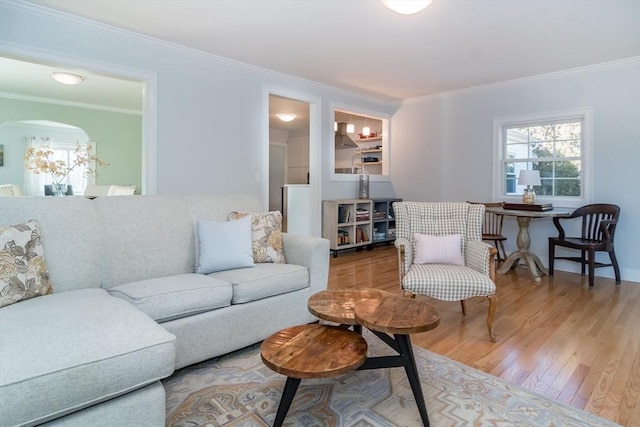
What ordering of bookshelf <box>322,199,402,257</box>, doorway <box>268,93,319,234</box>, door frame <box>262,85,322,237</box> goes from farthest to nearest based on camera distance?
doorway <box>268,93,319,234</box> < bookshelf <box>322,199,402,257</box> < door frame <box>262,85,322,237</box>

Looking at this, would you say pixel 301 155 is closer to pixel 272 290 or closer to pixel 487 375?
pixel 272 290

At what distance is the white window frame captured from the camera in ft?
14.2

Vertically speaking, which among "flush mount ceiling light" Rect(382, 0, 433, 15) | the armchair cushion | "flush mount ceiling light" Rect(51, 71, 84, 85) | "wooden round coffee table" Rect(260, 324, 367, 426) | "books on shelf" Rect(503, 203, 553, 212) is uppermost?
"flush mount ceiling light" Rect(51, 71, 84, 85)

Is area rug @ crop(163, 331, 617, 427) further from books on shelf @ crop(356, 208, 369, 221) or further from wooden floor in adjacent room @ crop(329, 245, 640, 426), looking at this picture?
books on shelf @ crop(356, 208, 369, 221)

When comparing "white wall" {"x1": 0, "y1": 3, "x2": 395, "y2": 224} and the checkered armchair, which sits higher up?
"white wall" {"x1": 0, "y1": 3, "x2": 395, "y2": 224}

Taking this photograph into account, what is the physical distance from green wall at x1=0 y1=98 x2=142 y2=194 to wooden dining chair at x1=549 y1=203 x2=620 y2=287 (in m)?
7.16

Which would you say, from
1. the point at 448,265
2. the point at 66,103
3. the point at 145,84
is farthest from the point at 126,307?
the point at 66,103

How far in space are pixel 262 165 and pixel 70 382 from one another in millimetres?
3525

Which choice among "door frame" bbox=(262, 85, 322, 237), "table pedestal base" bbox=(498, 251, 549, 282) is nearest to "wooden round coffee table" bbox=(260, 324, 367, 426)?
"table pedestal base" bbox=(498, 251, 549, 282)

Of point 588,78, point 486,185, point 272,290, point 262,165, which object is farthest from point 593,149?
point 272,290

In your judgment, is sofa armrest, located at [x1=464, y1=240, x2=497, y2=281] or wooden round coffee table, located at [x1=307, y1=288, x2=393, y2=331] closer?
wooden round coffee table, located at [x1=307, y1=288, x2=393, y2=331]

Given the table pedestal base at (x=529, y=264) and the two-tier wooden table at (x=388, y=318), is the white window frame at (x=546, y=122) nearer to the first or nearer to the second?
the table pedestal base at (x=529, y=264)

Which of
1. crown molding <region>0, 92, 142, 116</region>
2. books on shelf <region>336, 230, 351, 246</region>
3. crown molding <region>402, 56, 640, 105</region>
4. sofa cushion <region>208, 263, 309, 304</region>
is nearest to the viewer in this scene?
sofa cushion <region>208, 263, 309, 304</region>

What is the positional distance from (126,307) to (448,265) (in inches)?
85.2
